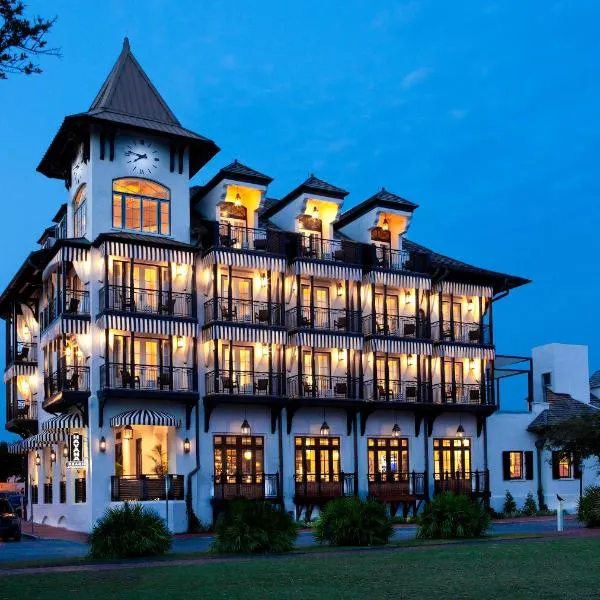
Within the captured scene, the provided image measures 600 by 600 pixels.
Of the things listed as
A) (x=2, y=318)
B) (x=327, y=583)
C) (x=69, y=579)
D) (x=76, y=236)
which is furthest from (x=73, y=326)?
(x=327, y=583)

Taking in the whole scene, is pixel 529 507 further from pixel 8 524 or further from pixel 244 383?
pixel 8 524

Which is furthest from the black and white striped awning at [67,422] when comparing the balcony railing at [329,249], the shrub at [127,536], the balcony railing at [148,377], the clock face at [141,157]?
the shrub at [127,536]

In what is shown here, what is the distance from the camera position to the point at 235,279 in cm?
4247

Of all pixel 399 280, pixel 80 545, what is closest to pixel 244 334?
pixel 399 280

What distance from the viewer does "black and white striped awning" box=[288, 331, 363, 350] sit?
42875 mm

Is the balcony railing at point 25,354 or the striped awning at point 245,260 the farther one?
the balcony railing at point 25,354

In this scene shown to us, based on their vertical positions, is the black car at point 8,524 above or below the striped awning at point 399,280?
below

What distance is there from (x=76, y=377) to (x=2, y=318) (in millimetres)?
17310

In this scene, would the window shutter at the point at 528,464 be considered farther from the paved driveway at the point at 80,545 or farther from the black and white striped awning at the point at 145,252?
the black and white striped awning at the point at 145,252

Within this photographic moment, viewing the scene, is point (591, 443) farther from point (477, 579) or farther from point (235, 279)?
point (477, 579)

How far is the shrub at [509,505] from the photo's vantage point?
155 feet

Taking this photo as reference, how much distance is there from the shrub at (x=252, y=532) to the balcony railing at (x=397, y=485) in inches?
738

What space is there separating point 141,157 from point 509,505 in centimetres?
2327

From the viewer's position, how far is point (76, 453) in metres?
38.2
